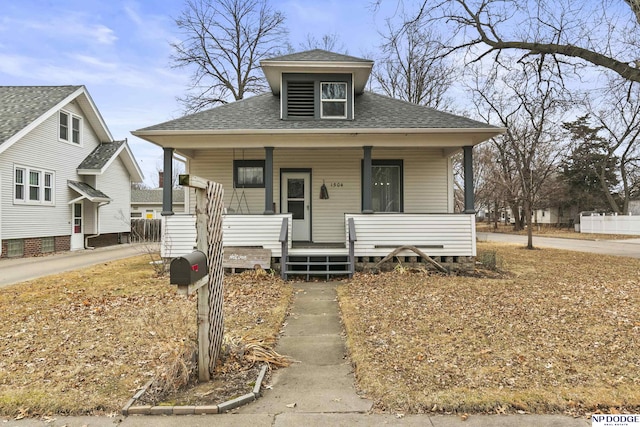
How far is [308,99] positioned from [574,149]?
3377 cm

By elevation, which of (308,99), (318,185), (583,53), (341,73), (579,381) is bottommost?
(579,381)

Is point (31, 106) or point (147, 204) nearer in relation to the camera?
point (31, 106)

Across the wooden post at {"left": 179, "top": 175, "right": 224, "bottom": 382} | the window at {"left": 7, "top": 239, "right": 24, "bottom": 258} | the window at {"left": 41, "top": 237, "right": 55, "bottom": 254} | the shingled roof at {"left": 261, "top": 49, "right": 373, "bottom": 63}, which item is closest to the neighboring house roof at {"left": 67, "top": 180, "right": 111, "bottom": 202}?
the window at {"left": 41, "top": 237, "right": 55, "bottom": 254}

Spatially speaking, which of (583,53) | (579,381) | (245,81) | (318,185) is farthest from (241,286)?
(245,81)

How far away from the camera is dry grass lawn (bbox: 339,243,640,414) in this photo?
339cm

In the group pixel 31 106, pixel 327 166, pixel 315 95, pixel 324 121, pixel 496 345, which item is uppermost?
pixel 31 106

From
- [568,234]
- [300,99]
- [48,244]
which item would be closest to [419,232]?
[300,99]

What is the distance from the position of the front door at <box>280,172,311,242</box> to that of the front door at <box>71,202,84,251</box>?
39.6 feet

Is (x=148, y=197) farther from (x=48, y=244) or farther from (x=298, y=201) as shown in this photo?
(x=298, y=201)

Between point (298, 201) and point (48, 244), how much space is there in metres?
11.9

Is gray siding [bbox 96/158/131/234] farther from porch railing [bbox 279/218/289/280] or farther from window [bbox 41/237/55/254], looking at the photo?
porch railing [bbox 279/218/289/280]

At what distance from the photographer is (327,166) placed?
39.8ft

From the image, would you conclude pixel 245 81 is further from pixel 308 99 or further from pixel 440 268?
pixel 440 268

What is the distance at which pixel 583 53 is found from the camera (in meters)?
12.3
